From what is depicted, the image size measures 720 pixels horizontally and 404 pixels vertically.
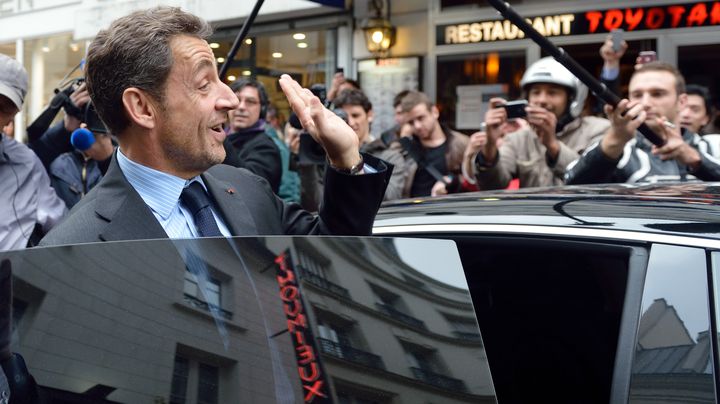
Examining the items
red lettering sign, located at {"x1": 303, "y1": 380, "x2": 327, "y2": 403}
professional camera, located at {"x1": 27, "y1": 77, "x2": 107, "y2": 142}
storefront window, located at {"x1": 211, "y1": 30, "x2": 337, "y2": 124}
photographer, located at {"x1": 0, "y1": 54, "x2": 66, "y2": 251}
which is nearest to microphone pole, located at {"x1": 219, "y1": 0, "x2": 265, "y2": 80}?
photographer, located at {"x1": 0, "y1": 54, "x2": 66, "y2": 251}

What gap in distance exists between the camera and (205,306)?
123 cm

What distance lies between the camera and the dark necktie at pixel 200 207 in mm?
1906

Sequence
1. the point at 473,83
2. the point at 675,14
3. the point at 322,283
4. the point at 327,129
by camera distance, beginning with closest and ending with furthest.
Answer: the point at 322,283 → the point at 327,129 → the point at 675,14 → the point at 473,83

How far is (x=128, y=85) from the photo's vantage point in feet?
6.11

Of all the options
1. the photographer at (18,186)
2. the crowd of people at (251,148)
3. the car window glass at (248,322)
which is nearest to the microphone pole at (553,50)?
the crowd of people at (251,148)

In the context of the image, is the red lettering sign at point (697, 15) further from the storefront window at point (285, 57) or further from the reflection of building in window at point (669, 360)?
the reflection of building in window at point (669, 360)

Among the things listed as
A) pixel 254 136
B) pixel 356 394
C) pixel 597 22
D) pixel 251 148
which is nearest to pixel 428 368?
pixel 356 394

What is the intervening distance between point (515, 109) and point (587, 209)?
2428 mm

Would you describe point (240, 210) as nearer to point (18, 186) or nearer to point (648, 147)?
point (18, 186)

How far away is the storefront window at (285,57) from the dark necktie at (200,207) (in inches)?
340

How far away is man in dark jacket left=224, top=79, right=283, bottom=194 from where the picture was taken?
16.4 ft

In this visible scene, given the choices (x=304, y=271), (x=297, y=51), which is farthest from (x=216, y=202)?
(x=297, y=51)

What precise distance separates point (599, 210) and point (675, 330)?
384 mm

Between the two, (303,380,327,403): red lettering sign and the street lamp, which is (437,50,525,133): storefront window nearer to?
the street lamp
